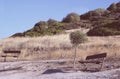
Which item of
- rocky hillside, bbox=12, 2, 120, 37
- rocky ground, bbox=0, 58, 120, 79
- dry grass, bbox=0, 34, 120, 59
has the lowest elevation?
rocky ground, bbox=0, 58, 120, 79

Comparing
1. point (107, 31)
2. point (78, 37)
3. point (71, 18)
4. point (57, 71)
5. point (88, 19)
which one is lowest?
point (57, 71)

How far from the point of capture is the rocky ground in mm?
18984

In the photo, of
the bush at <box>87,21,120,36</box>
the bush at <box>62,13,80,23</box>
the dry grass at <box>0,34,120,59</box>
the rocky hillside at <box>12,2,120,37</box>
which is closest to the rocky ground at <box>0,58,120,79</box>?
the dry grass at <box>0,34,120,59</box>

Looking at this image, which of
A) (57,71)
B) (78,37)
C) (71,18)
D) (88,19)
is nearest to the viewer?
(57,71)

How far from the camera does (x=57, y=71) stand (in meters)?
20.8

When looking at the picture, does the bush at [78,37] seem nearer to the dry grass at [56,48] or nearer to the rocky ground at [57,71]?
the rocky ground at [57,71]

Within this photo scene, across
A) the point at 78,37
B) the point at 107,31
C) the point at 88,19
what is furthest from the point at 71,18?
the point at 78,37

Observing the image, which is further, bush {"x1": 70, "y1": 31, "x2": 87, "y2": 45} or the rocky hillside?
the rocky hillside

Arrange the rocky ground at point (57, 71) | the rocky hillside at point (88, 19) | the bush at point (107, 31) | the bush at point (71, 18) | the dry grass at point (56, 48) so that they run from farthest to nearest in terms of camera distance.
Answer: the bush at point (71, 18) < the rocky hillside at point (88, 19) < the bush at point (107, 31) < the dry grass at point (56, 48) < the rocky ground at point (57, 71)

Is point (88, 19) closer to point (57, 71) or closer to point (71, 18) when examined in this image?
point (71, 18)

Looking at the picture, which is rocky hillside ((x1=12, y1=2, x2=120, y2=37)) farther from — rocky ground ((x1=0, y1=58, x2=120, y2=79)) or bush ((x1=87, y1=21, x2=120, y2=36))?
rocky ground ((x1=0, y1=58, x2=120, y2=79))

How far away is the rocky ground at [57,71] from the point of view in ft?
62.3

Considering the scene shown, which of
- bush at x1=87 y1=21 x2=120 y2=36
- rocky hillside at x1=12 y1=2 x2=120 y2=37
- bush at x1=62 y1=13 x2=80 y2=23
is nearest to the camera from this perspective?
bush at x1=87 y1=21 x2=120 y2=36

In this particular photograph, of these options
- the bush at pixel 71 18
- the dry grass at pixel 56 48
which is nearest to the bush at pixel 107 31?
the dry grass at pixel 56 48
